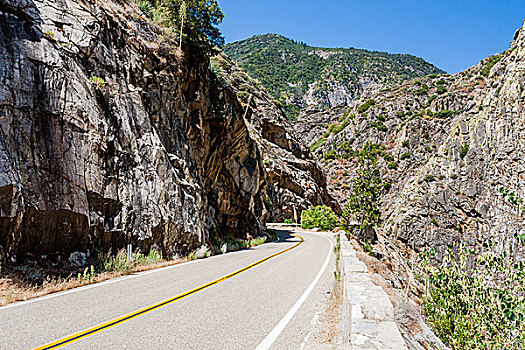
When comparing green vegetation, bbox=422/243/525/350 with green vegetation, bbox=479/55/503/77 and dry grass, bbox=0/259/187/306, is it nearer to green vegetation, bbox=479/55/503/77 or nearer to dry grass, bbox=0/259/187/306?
dry grass, bbox=0/259/187/306

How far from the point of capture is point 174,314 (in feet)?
18.2

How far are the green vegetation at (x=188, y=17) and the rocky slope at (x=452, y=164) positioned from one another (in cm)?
1605

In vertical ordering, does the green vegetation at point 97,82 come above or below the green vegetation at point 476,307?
above

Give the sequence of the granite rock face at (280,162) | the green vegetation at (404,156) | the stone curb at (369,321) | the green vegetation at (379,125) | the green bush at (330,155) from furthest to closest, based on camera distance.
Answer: the green bush at (330,155), the green vegetation at (379,125), the green vegetation at (404,156), the granite rock face at (280,162), the stone curb at (369,321)

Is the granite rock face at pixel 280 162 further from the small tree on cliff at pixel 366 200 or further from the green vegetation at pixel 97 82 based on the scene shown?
the green vegetation at pixel 97 82

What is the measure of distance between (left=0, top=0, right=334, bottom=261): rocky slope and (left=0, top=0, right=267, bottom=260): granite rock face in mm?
33

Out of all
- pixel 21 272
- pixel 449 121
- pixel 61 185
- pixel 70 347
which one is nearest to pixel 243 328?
pixel 70 347

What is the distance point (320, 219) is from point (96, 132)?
133 ft

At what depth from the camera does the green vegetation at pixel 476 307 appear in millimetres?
5375

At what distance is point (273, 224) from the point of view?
50125mm

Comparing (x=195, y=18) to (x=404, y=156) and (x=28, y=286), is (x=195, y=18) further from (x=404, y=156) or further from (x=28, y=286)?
(x=404, y=156)

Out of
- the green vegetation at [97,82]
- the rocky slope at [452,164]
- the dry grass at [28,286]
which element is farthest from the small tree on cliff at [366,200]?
the dry grass at [28,286]

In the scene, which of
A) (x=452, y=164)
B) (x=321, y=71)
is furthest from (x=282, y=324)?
(x=321, y=71)

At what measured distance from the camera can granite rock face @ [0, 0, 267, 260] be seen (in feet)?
26.9
